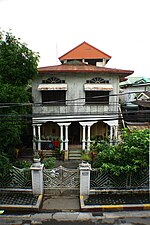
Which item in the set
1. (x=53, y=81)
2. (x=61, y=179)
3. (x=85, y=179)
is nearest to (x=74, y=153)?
(x=53, y=81)

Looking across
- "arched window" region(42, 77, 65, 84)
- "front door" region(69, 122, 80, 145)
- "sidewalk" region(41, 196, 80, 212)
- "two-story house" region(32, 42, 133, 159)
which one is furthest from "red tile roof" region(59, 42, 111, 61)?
"sidewalk" region(41, 196, 80, 212)

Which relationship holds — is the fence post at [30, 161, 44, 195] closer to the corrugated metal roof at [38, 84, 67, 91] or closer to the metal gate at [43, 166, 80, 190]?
the metal gate at [43, 166, 80, 190]

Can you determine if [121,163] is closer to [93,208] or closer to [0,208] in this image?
[93,208]

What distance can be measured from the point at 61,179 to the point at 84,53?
48.7 ft

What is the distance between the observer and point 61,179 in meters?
7.16

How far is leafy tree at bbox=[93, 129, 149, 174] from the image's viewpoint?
649cm

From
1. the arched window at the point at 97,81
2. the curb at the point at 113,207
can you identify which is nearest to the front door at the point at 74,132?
the arched window at the point at 97,81

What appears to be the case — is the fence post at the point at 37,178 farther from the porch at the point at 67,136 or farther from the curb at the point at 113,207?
the porch at the point at 67,136

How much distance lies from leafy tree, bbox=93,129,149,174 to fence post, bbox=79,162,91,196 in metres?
0.55

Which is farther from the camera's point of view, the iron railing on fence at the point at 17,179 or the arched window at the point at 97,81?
the arched window at the point at 97,81

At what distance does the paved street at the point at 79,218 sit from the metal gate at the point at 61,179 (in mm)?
1179

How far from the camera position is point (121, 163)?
268 inches

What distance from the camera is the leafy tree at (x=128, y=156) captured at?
21.3ft

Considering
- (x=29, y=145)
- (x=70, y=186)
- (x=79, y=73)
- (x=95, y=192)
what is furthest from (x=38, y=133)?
(x=95, y=192)
